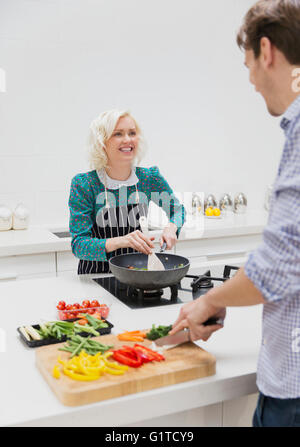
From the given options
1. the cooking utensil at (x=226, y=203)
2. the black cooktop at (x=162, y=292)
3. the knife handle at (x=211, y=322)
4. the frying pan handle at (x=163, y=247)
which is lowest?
the black cooktop at (x=162, y=292)

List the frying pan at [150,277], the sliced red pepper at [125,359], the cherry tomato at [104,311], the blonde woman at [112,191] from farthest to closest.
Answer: the blonde woman at [112,191]
the frying pan at [150,277]
the cherry tomato at [104,311]
the sliced red pepper at [125,359]

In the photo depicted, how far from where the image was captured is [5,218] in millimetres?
3168

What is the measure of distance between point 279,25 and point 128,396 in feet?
2.85

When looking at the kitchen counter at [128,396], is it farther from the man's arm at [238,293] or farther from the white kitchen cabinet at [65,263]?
the white kitchen cabinet at [65,263]

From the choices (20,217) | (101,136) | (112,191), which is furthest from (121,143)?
(20,217)

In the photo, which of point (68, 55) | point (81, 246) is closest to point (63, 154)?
point (68, 55)

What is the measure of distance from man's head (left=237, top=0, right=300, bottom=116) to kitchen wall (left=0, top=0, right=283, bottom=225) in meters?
2.47

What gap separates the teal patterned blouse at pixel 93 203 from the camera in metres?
2.17

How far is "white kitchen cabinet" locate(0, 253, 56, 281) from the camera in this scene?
2.82 m

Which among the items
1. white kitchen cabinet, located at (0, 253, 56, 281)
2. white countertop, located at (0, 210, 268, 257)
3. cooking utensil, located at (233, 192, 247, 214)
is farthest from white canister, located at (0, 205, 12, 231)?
cooking utensil, located at (233, 192, 247, 214)

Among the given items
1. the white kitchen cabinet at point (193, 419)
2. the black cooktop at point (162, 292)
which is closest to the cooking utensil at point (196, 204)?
the black cooktop at point (162, 292)

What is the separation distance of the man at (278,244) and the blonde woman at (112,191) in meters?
1.18

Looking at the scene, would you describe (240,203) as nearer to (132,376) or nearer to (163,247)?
(163,247)
